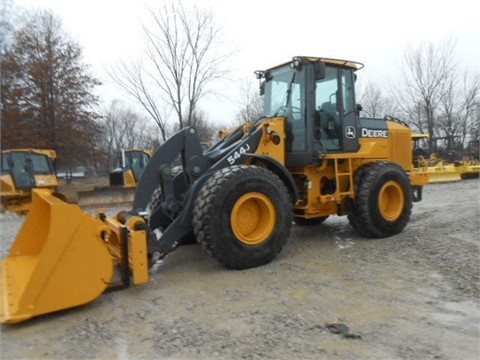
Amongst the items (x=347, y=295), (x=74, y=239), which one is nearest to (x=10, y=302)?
(x=74, y=239)

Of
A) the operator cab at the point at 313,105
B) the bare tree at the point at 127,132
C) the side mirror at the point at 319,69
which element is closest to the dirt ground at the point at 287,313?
the operator cab at the point at 313,105

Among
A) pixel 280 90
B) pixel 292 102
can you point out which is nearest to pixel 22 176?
pixel 280 90

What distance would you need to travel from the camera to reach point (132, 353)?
3180mm

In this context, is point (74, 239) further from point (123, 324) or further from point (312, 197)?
point (312, 197)

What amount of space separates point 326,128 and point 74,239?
12.9 ft

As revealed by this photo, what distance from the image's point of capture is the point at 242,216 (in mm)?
5168

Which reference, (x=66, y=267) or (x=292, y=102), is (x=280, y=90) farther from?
(x=66, y=267)

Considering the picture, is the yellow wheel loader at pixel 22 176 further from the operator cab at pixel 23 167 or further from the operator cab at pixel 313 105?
the operator cab at pixel 313 105

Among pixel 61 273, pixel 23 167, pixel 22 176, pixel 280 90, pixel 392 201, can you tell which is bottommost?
pixel 61 273

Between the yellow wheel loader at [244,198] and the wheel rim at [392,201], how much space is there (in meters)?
0.02

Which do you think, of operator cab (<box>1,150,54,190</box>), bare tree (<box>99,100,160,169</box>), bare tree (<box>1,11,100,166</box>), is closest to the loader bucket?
operator cab (<box>1,150,54,190</box>)

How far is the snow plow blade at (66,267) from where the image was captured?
3637 millimetres

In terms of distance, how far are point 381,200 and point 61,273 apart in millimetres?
4752

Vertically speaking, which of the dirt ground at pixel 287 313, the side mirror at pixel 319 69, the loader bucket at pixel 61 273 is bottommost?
the dirt ground at pixel 287 313
